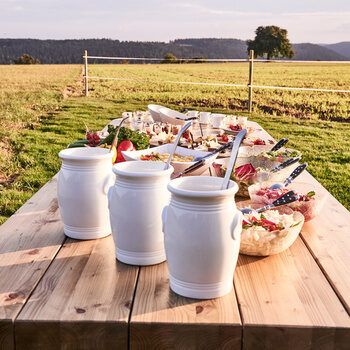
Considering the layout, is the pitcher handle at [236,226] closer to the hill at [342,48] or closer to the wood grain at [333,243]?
the wood grain at [333,243]

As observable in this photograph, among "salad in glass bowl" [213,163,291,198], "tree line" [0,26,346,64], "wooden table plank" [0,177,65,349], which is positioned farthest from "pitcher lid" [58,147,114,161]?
"tree line" [0,26,346,64]

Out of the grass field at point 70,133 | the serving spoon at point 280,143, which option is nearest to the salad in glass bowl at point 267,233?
the serving spoon at point 280,143

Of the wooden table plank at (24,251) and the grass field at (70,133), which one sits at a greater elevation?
the wooden table plank at (24,251)

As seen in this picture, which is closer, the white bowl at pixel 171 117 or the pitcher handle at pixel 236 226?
the pitcher handle at pixel 236 226

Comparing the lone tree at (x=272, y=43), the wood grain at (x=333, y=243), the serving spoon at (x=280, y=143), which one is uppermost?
the lone tree at (x=272, y=43)

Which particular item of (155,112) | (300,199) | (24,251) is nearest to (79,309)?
(24,251)

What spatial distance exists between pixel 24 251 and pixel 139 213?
39 centimetres

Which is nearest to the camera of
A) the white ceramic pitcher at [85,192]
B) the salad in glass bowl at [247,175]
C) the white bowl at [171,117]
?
the white ceramic pitcher at [85,192]

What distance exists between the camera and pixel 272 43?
80812 millimetres

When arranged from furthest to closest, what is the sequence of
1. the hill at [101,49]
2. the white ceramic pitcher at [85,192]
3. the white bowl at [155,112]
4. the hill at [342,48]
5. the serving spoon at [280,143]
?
the hill at [342,48] → the hill at [101,49] → the white bowl at [155,112] → the serving spoon at [280,143] → the white ceramic pitcher at [85,192]

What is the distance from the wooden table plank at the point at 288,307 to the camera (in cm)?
96

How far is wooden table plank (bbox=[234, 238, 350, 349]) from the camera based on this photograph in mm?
956

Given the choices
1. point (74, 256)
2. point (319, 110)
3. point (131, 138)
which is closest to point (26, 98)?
point (319, 110)

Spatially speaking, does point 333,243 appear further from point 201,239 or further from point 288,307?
point 201,239
